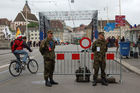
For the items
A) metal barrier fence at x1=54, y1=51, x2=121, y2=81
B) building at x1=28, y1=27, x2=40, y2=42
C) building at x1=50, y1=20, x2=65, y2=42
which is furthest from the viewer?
building at x1=28, y1=27, x2=40, y2=42

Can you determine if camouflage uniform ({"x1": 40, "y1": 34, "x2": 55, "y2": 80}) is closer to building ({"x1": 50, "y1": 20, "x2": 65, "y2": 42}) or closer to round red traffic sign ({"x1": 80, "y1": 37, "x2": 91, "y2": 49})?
round red traffic sign ({"x1": 80, "y1": 37, "x2": 91, "y2": 49})

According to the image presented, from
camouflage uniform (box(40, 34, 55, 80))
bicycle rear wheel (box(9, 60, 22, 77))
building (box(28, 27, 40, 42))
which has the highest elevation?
building (box(28, 27, 40, 42))

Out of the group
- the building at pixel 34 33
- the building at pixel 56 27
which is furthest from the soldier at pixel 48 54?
the building at pixel 34 33

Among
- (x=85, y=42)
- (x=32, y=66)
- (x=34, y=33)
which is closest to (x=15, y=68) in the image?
(x=32, y=66)

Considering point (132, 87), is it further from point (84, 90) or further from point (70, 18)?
point (70, 18)

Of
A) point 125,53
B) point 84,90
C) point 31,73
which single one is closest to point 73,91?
point 84,90

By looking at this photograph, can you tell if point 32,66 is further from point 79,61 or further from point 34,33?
point 34,33

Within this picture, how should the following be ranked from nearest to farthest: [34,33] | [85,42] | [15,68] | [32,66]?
[85,42] → [15,68] → [32,66] → [34,33]

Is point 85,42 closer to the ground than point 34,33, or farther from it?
closer to the ground

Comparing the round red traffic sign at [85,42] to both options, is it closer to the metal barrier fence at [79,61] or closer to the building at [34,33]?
the metal barrier fence at [79,61]

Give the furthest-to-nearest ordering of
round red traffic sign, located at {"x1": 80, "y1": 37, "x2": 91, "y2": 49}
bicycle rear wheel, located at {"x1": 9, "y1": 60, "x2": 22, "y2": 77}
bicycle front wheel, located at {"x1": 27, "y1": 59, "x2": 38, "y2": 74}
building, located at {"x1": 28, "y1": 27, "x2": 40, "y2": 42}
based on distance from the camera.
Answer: building, located at {"x1": 28, "y1": 27, "x2": 40, "y2": 42} → bicycle front wheel, located at {"x1": 27, "y1": 59, "x2": 38, "y2": 74} → bicycle rear wheel, located at {"x1": 9, "y1": 60, "x2": 22, "y2": 77} → round red traffic sign, located at {"x1": 80, "y1": 37, "x2": 91, "y2": 49}

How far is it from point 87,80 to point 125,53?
8.71 metres

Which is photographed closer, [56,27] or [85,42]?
[85,42]

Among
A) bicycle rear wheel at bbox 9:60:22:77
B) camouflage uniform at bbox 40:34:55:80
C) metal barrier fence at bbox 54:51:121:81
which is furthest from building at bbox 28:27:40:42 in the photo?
camouflage uniform at bbox 40:34:55:80
